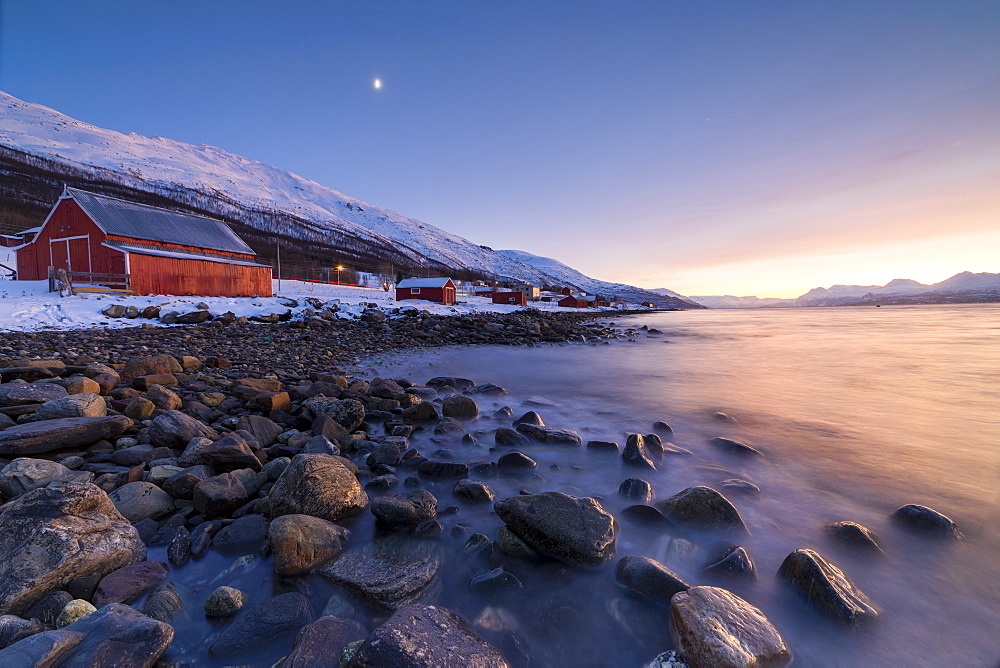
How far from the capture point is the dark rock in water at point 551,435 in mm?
6090

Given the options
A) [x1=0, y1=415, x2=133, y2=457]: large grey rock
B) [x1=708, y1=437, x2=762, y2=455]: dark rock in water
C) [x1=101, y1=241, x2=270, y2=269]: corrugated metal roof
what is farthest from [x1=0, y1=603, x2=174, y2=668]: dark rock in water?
[x1=101, y1=241, x2=270, y2=269]: corrugated metal roof

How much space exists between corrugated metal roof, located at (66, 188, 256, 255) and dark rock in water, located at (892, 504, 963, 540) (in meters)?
31.8

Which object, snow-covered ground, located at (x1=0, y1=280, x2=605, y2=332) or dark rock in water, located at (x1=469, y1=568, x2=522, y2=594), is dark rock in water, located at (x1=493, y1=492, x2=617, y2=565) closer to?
dark rock in water, located at (x1=469, y1=568, x2=522, y2=594)

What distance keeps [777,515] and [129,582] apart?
19.1 feet

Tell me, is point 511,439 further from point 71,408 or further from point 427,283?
point 427,283

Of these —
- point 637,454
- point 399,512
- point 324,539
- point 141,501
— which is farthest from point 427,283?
point 324,539

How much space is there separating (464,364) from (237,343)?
8.38 metres

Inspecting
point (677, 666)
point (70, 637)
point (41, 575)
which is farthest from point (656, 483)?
point (41, 575)

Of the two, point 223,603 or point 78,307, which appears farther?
point 78,307

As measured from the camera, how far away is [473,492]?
14.1ft

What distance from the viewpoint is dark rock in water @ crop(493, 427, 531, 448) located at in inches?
235

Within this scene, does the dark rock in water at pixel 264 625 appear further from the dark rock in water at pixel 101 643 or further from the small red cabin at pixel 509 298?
the small red cabin at pixel 509 298

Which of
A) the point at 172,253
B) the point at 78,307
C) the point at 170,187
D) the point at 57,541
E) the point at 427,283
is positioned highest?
the point at 170,187

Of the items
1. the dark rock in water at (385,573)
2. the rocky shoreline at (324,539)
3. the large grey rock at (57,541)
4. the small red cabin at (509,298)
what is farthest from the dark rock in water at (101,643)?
the small red cabin at (509,298)
